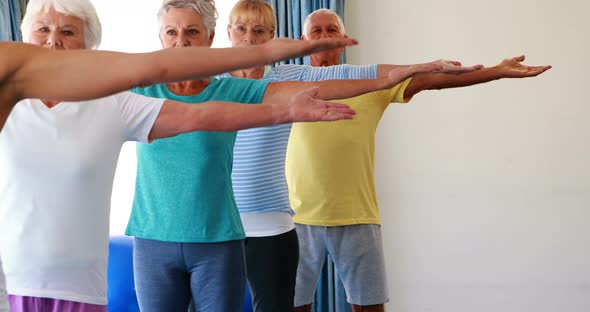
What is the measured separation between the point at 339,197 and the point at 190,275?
95 centimetres

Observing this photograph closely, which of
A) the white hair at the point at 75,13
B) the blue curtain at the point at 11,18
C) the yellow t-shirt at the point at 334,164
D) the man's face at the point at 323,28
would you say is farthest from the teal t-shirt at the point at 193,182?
the blue curtain at the point at 11,18

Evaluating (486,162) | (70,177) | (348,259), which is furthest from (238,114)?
(486,162)

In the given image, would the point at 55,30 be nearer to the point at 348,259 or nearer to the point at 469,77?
the point at 469,77

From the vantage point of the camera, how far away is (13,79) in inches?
47.1

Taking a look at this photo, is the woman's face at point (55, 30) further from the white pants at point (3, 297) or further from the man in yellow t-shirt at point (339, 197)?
the man in yellow t-shirt at point (339, 197)

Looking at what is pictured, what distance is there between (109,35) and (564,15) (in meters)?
2.57

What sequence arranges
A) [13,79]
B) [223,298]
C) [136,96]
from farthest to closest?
[223,298]
[136,96]
[13,79]

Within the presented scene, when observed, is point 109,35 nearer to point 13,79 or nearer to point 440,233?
point 440,233

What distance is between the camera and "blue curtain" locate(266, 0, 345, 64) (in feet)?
14.5

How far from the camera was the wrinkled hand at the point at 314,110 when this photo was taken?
5.38 ft

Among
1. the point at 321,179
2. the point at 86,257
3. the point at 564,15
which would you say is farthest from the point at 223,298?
the point at 564,15

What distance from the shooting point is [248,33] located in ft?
9.09

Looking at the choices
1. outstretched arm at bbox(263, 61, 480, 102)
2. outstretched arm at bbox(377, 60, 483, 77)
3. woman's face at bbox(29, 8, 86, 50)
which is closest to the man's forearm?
outstretched arm at bbox(263, 61, 480, 102)

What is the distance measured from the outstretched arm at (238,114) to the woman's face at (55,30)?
1.01ft
